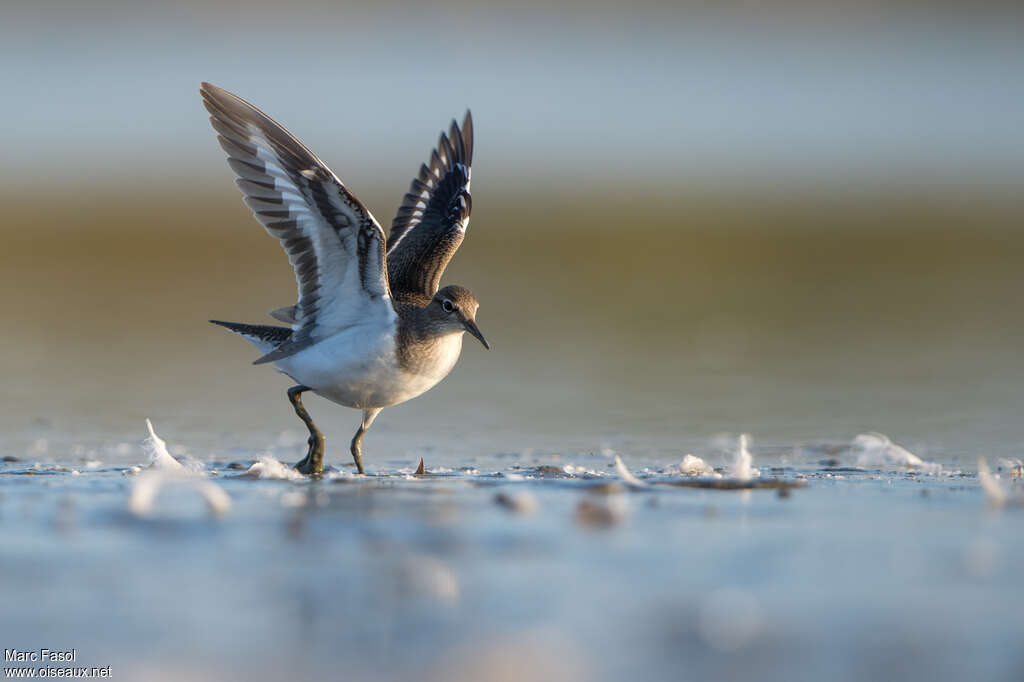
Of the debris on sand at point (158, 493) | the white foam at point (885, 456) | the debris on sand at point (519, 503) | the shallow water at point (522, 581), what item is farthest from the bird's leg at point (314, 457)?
the white foam at point (885, 456)

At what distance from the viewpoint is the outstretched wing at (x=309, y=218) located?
7.62 meters

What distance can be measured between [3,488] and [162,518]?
146 centimetres

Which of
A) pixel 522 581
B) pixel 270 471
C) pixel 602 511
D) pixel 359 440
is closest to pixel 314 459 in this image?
pixel 359 440

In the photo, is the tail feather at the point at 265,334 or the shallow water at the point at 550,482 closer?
the shallow water at the point at 550,482

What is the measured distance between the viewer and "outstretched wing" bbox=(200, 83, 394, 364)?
762cm

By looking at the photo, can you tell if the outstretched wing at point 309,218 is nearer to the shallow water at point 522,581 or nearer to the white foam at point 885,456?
the shallow water at point 522,581

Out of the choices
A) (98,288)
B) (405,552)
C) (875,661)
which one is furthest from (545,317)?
(875,661)

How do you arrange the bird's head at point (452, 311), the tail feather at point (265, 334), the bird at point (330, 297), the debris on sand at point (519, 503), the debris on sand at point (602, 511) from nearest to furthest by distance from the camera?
the debris on sand at point (602, 511) < the debris on sand at point (519, 503) < the bird at point (330, 297) < the bird's head at point (452, 311) < the tail feather at point (265, 334)

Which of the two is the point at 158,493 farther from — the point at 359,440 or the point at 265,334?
the point at 265,334

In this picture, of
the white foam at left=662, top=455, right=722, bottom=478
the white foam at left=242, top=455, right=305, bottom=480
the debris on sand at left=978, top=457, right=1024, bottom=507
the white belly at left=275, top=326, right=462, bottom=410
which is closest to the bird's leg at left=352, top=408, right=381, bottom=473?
the white belly at left=275, top=326, right=462, bottom=410

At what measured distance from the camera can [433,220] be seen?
9883 mm

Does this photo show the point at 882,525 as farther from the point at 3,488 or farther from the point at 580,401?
the point at 580,401

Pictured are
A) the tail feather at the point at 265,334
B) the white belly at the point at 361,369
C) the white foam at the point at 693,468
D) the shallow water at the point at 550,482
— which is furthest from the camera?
the tail feather at the point at 265,334

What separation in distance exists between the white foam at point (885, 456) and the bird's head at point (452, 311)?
2.36 m
